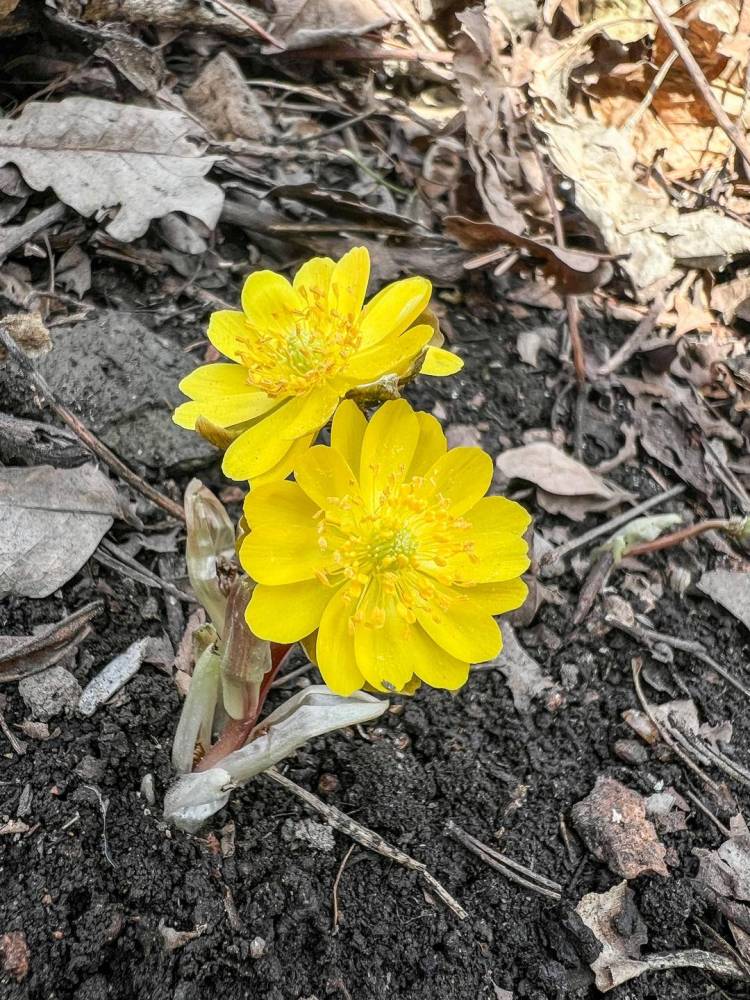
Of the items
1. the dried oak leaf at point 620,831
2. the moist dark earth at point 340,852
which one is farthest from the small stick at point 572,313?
the dried oak leaf at point 620,831

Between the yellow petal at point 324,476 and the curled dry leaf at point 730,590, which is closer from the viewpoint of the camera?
the yellow petal at point 324,476

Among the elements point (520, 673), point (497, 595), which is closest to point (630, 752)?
point (520, 673)

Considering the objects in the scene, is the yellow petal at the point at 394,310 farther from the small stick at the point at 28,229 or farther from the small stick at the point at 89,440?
the small stick at the point at 28,229

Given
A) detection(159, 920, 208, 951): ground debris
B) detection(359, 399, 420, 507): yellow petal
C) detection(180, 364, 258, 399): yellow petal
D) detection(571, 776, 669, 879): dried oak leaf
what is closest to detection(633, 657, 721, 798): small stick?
detection(571, 776, 669, 879): dried oak leaf

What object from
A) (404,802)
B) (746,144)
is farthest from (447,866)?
(746,144)

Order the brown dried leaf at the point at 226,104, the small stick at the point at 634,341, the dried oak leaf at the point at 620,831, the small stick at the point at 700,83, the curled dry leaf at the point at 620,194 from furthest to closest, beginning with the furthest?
the small stick at the point at 700,83, the curled dry leaf at the point at 620,194, the brown dried leaf at the point at 226,104, the small stick at the point at 634,341, the dried oak leaf at the point at 620,831

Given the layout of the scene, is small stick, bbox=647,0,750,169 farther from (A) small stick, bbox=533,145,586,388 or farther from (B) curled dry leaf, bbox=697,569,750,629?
(B) curled dry leaf, bbox=697,569,750,629

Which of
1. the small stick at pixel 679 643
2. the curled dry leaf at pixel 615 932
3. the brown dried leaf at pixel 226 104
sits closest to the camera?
the curled dry leaf at pixel 615 932
